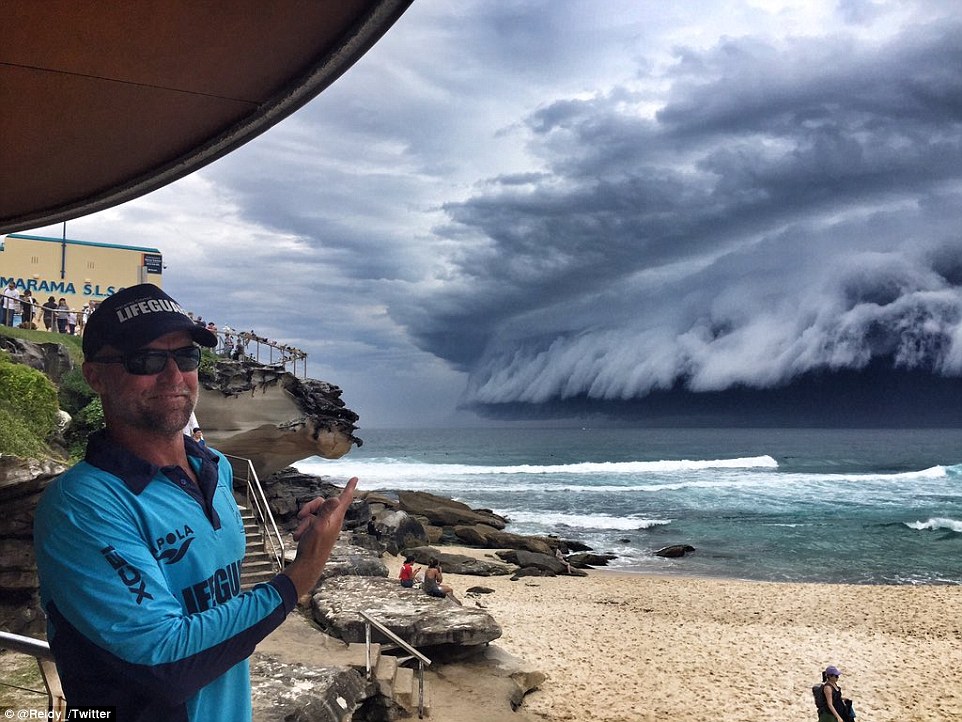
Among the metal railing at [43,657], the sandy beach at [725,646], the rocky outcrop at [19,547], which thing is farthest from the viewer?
the sandy beach at [725,646]

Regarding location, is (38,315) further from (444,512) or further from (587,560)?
(587,560)

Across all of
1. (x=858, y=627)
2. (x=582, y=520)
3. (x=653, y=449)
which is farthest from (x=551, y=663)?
(x=653, y=449)

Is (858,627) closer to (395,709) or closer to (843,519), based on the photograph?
(395,709)

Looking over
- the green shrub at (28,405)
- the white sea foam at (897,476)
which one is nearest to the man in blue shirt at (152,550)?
the green shrub at (28,405)

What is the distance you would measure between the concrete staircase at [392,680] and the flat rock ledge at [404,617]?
0.53 meters

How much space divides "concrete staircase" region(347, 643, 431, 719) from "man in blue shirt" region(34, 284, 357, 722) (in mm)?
7892

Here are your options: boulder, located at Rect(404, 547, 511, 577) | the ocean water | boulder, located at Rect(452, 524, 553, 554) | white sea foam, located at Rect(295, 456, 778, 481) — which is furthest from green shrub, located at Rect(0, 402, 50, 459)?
white sea foam, located at Rect(295, 456, 778, 481)

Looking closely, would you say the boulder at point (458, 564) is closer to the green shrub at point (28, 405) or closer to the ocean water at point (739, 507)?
the ocean water at point (739, 507)

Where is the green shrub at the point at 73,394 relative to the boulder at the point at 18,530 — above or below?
above

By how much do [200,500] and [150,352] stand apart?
1.26 feet

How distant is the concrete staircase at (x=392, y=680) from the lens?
355 inches

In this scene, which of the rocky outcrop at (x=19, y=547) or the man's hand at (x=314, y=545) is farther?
the rocky outcrop at (x=19, y=547)

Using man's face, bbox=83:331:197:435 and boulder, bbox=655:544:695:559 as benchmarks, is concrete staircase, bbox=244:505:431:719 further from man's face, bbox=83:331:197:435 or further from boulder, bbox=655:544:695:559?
boulder, bbox=655:544:695:559

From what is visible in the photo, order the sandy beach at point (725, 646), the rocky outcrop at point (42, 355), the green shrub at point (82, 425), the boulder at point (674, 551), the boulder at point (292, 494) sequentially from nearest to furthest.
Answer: the sandy beach at point (725, 646), the rocky outcrop at point (42, 355), the green shrub at point (82, 425), the boulder at point (292, 494), the boulder at point (674, 551)
